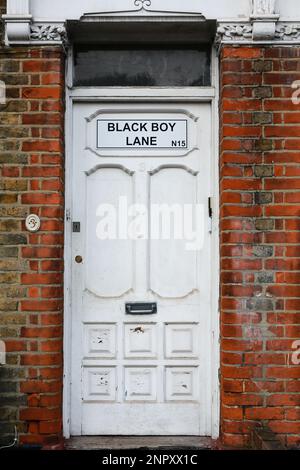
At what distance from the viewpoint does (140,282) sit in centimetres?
443

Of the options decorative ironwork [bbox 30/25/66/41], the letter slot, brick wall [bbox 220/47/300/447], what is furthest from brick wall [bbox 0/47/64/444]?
brick wall [bbox 220/47/300/447]

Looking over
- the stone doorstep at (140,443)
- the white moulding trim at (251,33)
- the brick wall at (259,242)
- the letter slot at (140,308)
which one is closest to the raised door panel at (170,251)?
the letter slot at (140,308)

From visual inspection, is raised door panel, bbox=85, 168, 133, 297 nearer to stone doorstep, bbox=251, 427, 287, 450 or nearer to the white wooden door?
the white wooden door

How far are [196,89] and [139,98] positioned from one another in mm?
422

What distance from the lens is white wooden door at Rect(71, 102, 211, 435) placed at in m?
4.40

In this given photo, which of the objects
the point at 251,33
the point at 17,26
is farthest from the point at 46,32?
the point at 251,33

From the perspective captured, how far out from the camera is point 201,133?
448cm

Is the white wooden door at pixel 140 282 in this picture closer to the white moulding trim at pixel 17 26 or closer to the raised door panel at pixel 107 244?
the raised door panel at pixel 107 244

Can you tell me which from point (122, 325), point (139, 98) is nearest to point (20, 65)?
point (139, 98)

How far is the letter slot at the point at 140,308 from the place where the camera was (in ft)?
14.4

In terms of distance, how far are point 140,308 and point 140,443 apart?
0.94 metres

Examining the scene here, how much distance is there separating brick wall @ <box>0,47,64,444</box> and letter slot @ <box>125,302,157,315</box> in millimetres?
499

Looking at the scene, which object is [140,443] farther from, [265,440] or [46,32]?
[46,32]

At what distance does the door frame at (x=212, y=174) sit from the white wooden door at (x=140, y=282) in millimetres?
48
